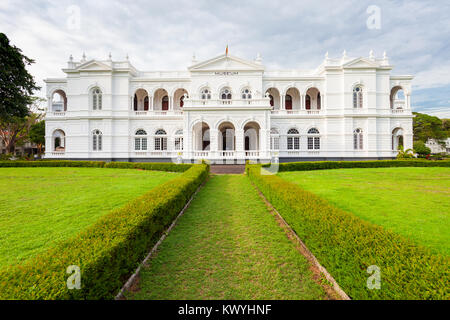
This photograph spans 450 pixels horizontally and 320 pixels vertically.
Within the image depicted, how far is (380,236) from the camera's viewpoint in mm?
3166

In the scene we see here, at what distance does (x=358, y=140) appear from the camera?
992 inches

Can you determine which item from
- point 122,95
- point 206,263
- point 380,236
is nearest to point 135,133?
point 122,95

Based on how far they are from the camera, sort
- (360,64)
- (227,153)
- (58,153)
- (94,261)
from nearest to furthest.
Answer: (94,261) → (227,153) → (360,64) → (58,153)

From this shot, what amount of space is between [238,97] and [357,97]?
558 inches

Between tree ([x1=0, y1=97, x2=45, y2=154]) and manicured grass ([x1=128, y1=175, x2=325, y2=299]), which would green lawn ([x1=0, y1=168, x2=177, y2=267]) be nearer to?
manicured grass ([x1=128, y1=175, x2=325, y2=299])

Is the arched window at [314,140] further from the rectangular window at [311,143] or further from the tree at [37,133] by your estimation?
the tree at [37,133]

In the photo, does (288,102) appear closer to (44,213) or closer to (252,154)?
(252,154)

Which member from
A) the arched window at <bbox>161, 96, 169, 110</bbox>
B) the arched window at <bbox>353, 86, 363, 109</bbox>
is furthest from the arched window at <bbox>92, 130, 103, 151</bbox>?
the arched window at <bbox>353, 86, 363, 109</bbox>

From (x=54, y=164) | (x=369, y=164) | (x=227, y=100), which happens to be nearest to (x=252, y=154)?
(x=227, y=100)

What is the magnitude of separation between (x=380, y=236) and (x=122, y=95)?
92.7ft

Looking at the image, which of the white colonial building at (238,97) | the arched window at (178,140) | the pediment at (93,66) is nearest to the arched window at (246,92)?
the white colonial building at (238,97)
